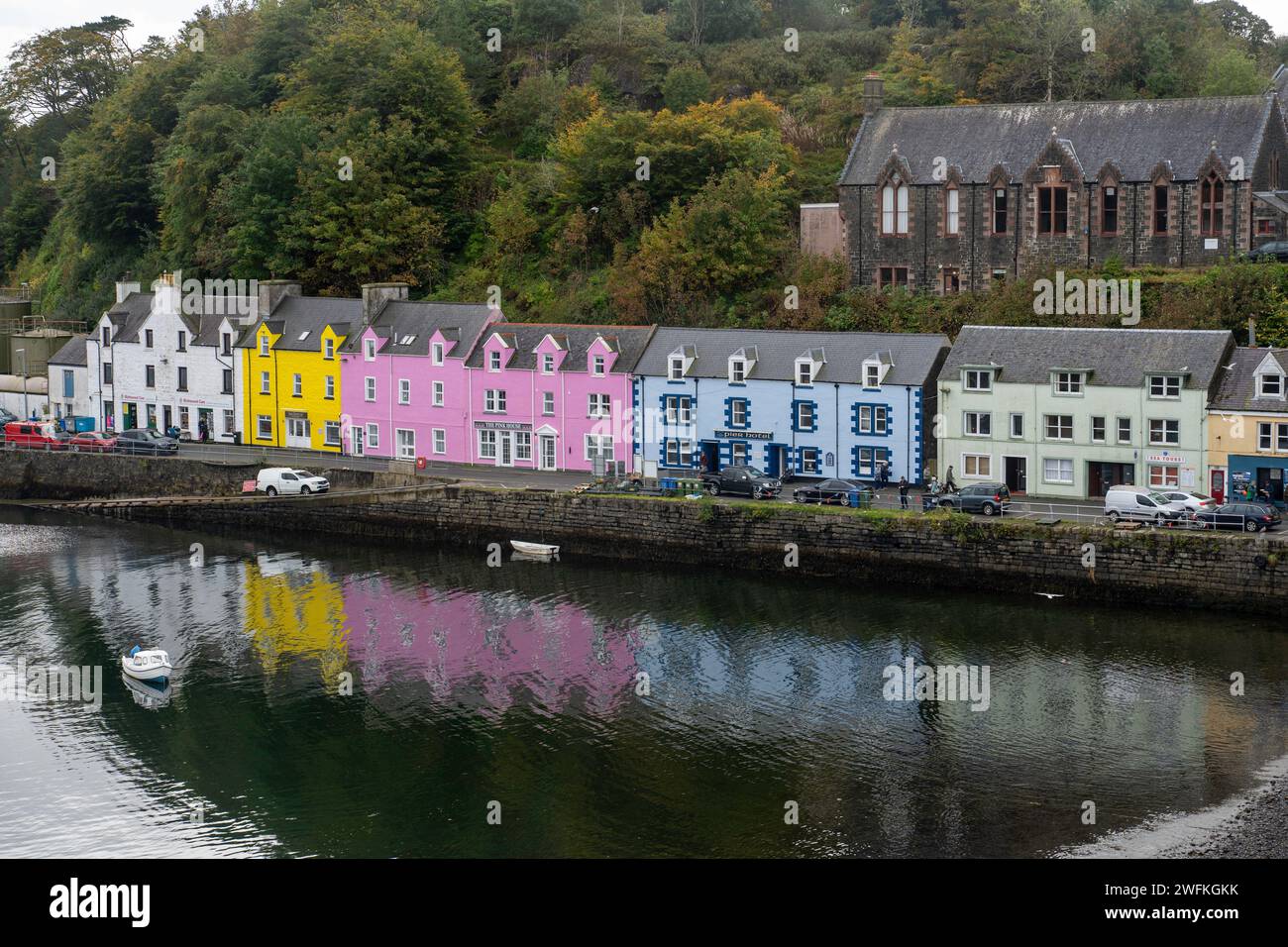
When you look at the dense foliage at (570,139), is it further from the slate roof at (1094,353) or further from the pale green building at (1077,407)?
the pale green building at (1077,407)

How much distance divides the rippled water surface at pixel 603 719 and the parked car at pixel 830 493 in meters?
3.17

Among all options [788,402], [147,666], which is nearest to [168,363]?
[788,402]

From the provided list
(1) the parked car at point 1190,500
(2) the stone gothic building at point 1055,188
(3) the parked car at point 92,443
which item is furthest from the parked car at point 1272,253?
(3) the parked car at point 92,443

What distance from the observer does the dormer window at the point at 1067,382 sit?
2067 inches

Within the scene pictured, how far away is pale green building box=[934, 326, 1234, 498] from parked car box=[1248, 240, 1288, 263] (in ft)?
25.5

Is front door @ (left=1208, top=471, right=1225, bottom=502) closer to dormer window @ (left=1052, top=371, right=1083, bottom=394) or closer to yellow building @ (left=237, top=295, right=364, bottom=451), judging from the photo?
dormer window @ (left=1052, top=371, right=1083, bottom=394)

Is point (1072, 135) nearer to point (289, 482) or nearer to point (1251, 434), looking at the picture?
point (1251, 434)

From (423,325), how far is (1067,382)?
84.4 feet

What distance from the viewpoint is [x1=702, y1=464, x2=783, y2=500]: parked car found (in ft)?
176

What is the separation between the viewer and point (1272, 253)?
5803 cm
